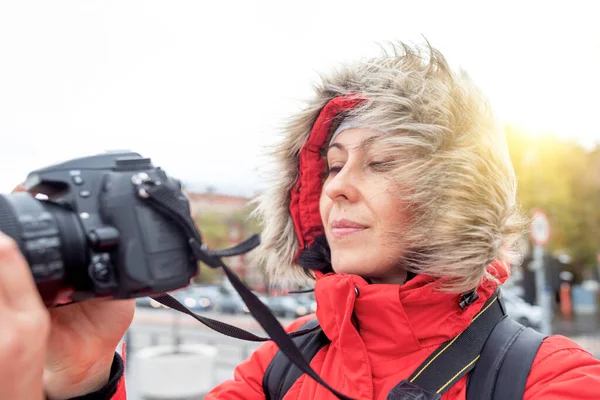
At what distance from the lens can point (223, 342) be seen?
560 inches

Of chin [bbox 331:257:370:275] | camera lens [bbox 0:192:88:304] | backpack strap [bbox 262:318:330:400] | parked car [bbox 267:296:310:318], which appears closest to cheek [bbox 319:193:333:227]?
chin [bbox 331:257:370:275]

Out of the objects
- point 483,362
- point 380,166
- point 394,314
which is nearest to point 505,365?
point 483,362

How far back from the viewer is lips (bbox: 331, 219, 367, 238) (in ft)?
5.24

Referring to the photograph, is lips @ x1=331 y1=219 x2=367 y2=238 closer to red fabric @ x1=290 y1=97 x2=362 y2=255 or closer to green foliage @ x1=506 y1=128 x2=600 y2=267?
red fabric @ x1=290 y1=97 x2=362 y2=255

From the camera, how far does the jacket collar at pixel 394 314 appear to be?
4.85 feet

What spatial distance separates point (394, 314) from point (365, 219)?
29cm

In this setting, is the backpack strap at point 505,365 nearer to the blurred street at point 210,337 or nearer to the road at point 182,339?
the road at point 182,339

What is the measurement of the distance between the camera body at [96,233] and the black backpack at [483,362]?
68cm

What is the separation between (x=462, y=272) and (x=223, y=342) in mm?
13448

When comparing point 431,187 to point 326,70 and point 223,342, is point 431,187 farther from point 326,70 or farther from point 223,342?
point 223,342

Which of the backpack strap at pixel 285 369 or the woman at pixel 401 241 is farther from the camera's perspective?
the backpack strap at pixel 285 369

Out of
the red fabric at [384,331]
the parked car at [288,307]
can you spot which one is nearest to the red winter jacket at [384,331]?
the red fabric at [384,331]

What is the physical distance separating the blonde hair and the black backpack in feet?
0.40

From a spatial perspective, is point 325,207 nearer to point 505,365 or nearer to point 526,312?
point 505,365
